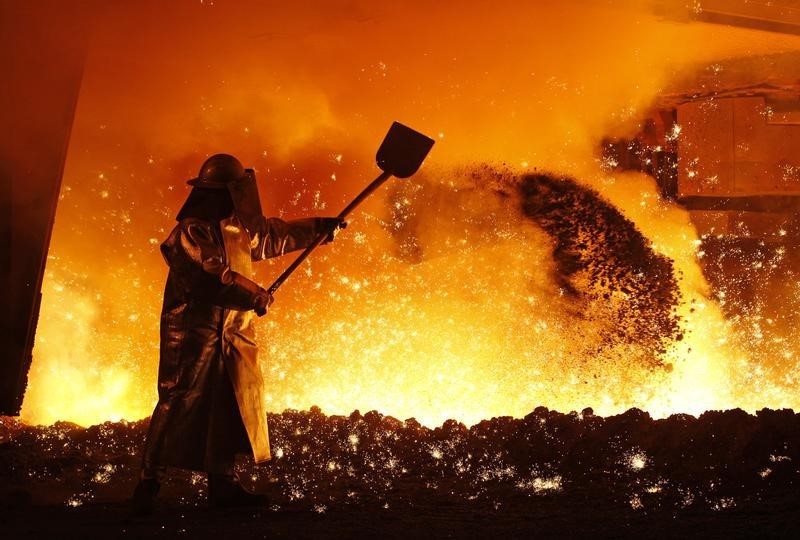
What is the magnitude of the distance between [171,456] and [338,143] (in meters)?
4.30

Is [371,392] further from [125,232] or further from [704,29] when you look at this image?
[704,29]

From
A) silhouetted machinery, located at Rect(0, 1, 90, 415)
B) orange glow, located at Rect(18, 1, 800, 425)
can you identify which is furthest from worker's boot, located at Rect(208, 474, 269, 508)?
orange glow, located at Rect(18, 1, 800, 425)

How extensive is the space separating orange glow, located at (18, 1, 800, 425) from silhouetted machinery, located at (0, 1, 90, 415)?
1281 millimetres

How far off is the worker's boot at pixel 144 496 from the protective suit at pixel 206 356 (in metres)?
0.09

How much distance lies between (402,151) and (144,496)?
2456mm

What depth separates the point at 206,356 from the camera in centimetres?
453

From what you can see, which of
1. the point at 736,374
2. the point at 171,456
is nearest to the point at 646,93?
the point at 736,374

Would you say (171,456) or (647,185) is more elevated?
(647,185)

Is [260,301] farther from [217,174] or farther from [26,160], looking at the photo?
[26,160]

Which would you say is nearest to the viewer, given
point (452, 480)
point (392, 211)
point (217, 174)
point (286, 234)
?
point (217, 174)

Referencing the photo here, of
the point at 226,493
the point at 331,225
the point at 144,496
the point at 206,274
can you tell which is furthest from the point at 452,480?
the point at 206,274

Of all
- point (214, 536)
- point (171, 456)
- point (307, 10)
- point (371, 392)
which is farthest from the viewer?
point (371, 392)

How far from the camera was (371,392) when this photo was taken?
7852 millimetres

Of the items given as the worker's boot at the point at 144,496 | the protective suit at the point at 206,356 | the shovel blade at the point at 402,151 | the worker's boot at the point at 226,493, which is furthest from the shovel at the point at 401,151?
the worker's boot at the point at 144,496
